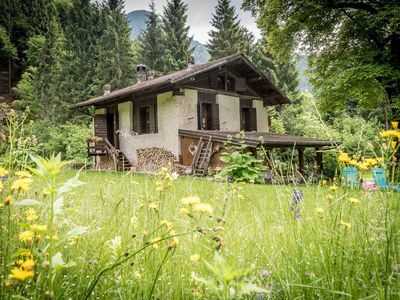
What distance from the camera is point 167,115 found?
14531mm

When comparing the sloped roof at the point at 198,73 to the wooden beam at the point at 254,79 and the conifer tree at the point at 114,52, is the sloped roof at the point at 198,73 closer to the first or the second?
the wooden beam at the point at 254,79

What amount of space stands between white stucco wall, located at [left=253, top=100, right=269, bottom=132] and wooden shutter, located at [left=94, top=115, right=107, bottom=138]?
8.37 m

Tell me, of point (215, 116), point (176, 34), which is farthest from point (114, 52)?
point (215, 116)

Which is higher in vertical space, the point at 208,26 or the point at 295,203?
the point at 208,26

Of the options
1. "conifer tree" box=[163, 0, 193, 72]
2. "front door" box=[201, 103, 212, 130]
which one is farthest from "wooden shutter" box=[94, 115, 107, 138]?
"conifer tree" box=[163, 0, 193, 72]

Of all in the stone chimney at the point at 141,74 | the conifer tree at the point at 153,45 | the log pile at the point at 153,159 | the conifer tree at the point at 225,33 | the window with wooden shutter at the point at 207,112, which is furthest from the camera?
the conifer tree at the point at 153,45

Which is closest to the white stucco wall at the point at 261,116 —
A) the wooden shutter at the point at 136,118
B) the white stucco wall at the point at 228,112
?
the white stucco wall at the point at 228,112

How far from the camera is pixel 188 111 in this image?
1447 centimetres

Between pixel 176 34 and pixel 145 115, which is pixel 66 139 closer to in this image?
pixel 145 115

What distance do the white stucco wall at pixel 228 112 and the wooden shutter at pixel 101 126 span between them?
22.3 feet

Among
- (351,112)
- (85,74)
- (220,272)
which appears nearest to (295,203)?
(220,272)

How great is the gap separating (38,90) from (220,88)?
2004 centimetres

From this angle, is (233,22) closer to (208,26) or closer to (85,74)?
(208,26)

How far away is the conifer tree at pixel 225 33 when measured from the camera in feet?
109
